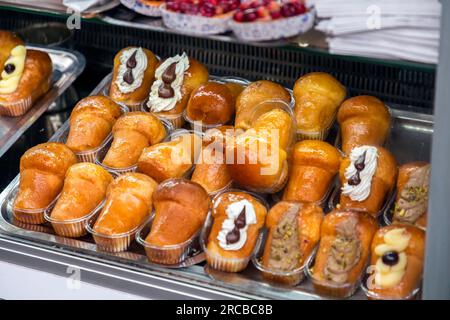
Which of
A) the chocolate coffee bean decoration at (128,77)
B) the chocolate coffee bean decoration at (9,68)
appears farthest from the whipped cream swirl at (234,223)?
the chocolate coffee bean decoration at (9,68)

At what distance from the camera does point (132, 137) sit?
3367 millimetres

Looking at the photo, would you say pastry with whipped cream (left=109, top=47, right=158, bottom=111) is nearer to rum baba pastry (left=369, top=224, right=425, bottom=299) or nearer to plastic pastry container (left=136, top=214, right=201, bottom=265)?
plastic pastry container (left=136, top=214, right=201, bottom=265)

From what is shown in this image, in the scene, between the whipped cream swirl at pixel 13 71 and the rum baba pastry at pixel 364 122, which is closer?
the rum baba pastry at pixel 364 122

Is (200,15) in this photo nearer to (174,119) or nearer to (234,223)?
(234,223)

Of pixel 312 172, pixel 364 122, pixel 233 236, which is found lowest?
pixel 233 236

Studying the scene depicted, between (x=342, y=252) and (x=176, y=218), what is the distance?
616 millimetres

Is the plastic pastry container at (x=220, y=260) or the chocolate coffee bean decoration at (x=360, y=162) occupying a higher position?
the chocolate coffee bean decoration at (x=360, y=162)

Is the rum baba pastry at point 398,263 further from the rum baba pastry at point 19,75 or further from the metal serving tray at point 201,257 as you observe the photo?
the rum baba pastry at point 19,75

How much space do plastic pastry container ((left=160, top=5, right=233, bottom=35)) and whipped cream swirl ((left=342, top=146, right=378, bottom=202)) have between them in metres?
0.71

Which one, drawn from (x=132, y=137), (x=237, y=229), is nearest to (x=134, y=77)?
(x=132, y=137)

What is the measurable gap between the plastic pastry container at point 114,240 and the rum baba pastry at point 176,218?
0.09 meters

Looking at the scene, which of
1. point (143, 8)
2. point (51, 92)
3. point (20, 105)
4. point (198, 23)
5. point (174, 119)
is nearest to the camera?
point (198, 23)

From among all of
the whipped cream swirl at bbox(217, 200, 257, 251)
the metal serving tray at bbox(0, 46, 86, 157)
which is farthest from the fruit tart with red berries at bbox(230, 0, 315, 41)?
the metal serving tray at bbox(0, 46, 86, 157)

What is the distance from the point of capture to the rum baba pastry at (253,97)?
11.0 ft
